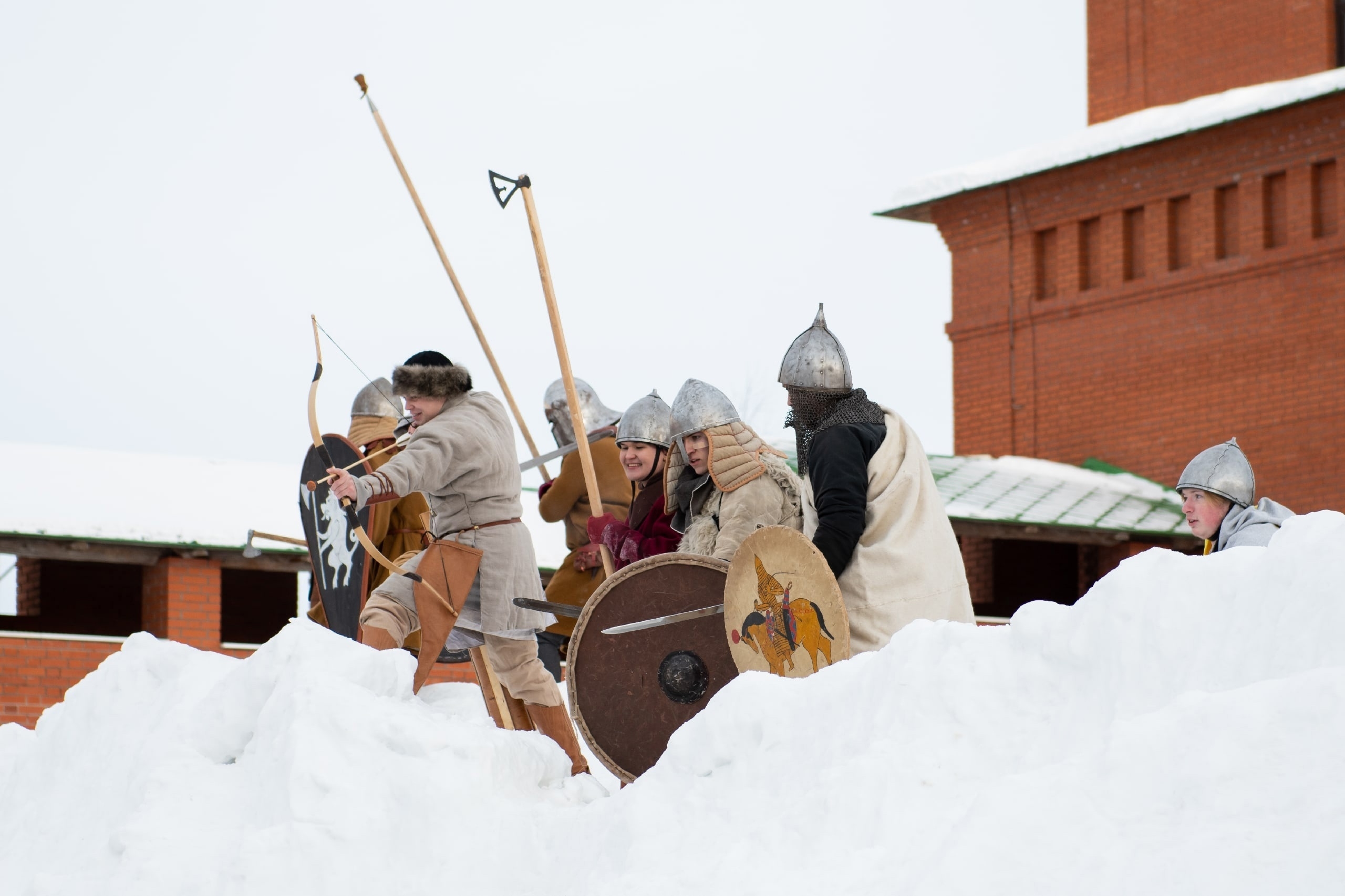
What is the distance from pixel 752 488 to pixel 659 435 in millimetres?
1189

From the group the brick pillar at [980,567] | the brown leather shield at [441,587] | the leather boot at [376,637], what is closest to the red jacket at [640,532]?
the brown leather shield at [441,587]

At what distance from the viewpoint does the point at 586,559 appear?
791cm

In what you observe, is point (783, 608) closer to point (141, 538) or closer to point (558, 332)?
point (558, 332)

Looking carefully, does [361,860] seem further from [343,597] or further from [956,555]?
[343,597]

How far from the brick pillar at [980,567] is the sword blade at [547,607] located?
33.4 feet

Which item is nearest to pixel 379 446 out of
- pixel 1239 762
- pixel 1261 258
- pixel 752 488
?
pixel 752 488

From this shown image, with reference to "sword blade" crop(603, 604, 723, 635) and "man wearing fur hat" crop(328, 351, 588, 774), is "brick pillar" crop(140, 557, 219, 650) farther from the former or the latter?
"sword blade" crop(603, 604, 723, 635)

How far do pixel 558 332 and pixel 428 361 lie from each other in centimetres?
71

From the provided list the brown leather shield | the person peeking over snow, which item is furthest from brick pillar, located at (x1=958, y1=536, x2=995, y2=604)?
the brown leather shield

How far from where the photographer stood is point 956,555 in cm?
566

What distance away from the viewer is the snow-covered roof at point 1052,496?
1500 centimetres

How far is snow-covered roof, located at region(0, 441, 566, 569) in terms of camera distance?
12539 mm

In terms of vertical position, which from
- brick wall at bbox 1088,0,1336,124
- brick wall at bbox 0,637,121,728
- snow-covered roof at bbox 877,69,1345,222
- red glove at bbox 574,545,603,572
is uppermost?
brick wall at bbox 1088,0,1336,124

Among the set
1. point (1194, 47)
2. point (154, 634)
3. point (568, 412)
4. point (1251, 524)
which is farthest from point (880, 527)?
point (1194, 47)
